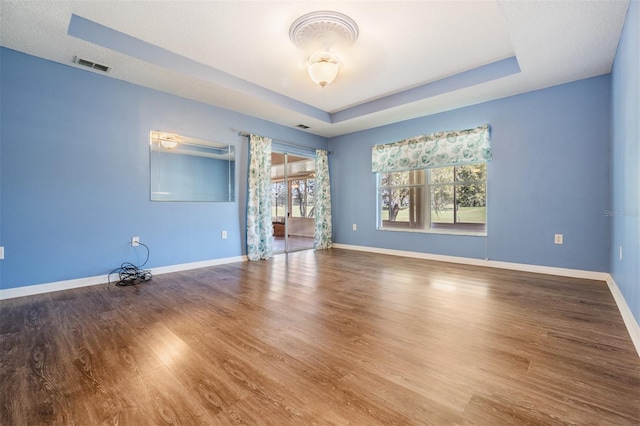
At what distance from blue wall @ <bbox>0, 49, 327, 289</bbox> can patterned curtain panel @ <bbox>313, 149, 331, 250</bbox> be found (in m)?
2.64

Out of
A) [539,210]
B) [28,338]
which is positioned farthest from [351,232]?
[28,338]

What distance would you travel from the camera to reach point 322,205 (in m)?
6.23

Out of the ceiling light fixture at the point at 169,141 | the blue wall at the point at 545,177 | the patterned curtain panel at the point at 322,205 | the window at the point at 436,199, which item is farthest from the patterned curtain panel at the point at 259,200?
the blue wall at the point at 545,177

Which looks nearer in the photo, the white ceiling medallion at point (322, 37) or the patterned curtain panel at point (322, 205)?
the white ceiling medallion at point (322, 37)

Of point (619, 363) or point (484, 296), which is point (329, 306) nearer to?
point (484, 296)

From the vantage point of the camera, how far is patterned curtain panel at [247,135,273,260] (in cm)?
481

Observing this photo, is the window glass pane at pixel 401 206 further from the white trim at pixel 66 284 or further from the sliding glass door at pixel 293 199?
the white trim at pixel 66 284

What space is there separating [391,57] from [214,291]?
3.41 meters

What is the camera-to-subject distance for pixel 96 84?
3322 mm

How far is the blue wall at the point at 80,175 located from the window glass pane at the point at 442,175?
3.99 m

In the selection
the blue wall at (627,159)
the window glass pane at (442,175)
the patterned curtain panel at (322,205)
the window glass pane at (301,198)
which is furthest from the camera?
the window glass pane at (301,198)

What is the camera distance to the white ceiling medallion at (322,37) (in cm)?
256

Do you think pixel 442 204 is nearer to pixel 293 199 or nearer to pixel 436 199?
pixel 436 199

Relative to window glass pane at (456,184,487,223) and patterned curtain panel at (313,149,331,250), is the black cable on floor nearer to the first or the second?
patterned curtain panel at (313,149,331,250)
